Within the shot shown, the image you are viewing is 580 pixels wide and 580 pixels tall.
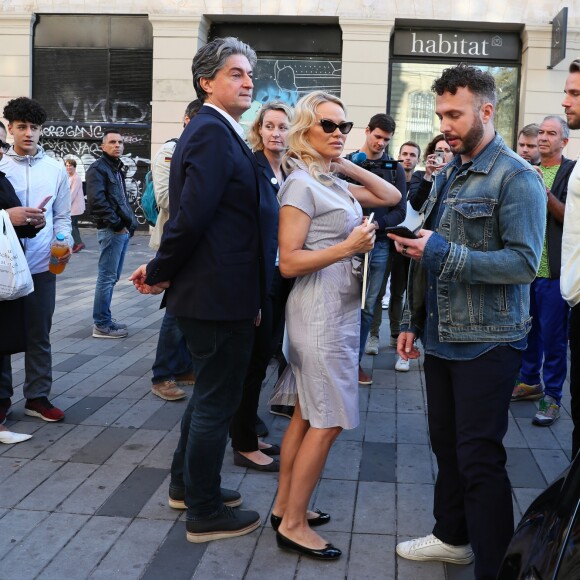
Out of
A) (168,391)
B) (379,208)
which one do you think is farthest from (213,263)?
(379,208)

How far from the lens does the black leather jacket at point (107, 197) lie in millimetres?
8125

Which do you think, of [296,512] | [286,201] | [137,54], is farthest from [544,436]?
[137,54]

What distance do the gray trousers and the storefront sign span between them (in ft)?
51.1

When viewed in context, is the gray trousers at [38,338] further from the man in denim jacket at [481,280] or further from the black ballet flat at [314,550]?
the man in denim jacket at [481,280]

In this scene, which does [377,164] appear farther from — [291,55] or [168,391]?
[291,55]

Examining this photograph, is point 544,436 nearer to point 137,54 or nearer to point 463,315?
point 463,315

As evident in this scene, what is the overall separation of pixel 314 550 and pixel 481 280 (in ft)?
4.73

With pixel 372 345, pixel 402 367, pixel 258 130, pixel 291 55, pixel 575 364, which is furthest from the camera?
pixel 291 55

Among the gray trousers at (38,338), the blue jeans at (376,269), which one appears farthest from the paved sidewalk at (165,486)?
the blue jeans at (376,269)

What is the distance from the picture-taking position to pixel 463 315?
3061mm

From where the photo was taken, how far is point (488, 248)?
3023 millimetres

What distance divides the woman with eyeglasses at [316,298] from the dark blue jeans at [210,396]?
10.0 inches

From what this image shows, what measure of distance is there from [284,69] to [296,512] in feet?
56.9

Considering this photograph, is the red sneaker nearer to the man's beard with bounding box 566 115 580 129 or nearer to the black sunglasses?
the black sunglasses
